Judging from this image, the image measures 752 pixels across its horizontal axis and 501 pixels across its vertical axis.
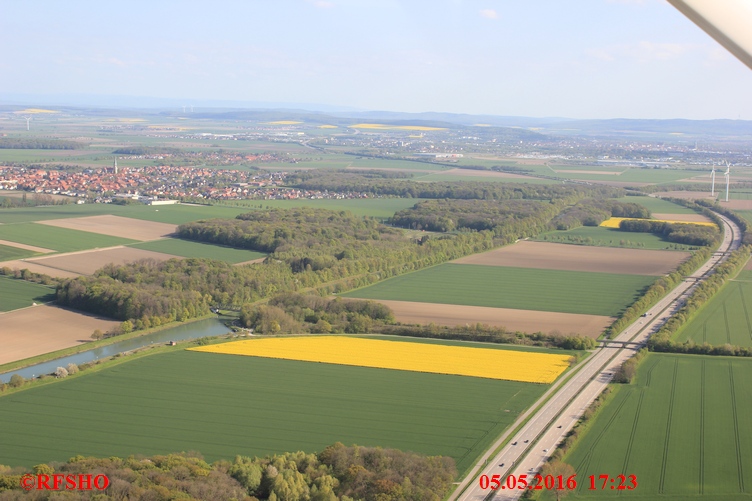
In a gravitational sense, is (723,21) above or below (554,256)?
above

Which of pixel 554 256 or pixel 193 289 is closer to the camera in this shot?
pixel 193 289

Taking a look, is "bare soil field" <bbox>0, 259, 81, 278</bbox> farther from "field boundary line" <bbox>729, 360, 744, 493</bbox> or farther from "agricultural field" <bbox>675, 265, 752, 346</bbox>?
"field boundary line" <bbox>729, 360, 744, 493</bbox>

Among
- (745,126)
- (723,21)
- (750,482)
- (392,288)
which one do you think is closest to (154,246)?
(392,288)

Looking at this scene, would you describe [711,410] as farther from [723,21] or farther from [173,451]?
[723,21]

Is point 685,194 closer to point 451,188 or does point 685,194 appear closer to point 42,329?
point 451,188

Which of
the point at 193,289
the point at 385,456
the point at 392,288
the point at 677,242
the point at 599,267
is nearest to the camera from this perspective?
the point at 385,456

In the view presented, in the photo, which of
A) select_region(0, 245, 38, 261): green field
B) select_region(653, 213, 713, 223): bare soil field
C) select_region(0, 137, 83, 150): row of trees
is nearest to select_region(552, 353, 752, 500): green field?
select_region(0, 245, 38, 261): green field

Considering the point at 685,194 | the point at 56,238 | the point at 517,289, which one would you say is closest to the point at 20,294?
the point at 56,238

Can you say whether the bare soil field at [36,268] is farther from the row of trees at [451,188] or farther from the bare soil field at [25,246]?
the row of trees at [451,188]
